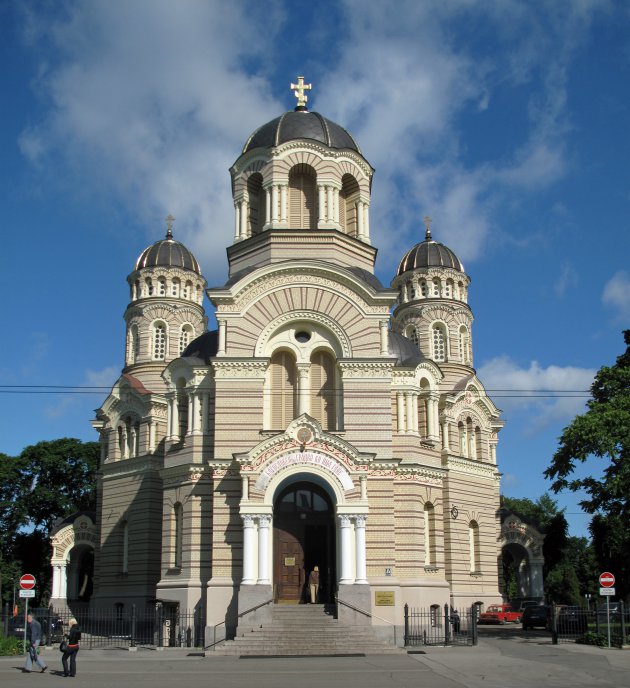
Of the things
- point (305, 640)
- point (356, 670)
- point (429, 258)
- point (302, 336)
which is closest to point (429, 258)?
point (429, 258)

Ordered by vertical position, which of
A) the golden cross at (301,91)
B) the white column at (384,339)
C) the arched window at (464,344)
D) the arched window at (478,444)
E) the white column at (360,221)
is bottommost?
the arched window at (478,444)

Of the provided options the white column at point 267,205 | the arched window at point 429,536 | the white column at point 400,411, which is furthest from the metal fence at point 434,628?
the white column at point 267,205

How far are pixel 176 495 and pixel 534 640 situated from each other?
14.2m

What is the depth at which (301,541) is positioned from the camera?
29.0 m

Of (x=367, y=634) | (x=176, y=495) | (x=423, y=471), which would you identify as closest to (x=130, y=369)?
(x=176, y=495)

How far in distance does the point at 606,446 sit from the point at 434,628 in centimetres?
872

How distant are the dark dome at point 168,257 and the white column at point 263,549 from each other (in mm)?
24447

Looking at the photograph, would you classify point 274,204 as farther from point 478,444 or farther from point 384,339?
point 478,444

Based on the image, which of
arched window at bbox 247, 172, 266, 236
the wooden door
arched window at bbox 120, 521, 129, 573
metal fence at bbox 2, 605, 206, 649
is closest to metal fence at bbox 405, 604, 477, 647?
the wooden door

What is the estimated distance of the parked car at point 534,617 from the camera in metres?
36.7

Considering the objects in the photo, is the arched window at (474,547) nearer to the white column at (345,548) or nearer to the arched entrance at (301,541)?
the arched entrance at (301,541)

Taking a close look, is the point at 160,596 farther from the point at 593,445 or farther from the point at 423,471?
the point at 593,445

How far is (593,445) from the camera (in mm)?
28500

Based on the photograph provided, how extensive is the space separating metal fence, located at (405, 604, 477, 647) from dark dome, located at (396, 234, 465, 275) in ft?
72.6
